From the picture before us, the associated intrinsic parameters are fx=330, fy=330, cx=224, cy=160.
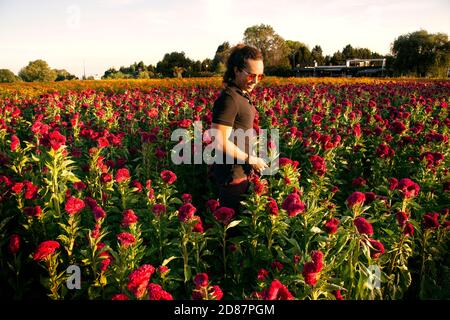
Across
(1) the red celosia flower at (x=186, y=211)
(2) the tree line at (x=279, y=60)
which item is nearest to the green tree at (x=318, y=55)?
(2) the tree line at (x=279, y=60)

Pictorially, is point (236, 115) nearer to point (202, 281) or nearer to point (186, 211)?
point (186, 211)

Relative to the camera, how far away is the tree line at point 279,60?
4619 cm

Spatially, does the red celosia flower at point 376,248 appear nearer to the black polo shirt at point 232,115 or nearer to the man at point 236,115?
the man at point 236,115

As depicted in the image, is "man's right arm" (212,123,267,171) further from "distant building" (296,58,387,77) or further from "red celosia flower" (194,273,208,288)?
"distant building" (296,58,387,77)

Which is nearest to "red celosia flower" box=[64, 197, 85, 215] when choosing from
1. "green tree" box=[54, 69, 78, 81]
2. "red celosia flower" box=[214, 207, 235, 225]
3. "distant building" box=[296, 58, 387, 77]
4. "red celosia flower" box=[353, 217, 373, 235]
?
"red celosia flower" box=[214, 207, 235, 225]

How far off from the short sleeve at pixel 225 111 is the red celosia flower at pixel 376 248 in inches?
57.6

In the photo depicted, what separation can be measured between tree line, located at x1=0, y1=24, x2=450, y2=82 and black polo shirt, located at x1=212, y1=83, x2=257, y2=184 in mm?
544

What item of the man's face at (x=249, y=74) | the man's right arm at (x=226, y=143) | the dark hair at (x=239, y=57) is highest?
the dark hair at (x=239, y=57)

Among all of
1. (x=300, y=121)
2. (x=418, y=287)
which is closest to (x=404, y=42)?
(x=300, y=121)

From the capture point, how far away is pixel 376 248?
2.49m

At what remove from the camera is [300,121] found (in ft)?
26.9

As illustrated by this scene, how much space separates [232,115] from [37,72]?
343ft
